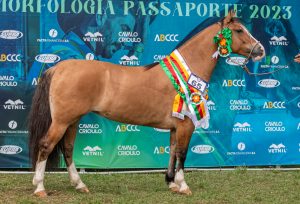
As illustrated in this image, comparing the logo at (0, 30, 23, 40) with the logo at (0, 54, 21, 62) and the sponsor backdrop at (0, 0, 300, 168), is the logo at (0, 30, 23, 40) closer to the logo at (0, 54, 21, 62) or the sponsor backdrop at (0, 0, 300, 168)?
the sponsor backdrop at (0, 0, 300, 168)

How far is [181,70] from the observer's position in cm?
769

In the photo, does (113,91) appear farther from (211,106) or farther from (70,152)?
(211,106)

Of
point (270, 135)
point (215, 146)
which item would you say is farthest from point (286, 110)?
point (215, 146)

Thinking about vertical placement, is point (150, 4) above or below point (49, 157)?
above

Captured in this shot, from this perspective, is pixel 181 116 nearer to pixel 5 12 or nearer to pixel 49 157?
pixel 49 157

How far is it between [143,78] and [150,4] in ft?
7.09

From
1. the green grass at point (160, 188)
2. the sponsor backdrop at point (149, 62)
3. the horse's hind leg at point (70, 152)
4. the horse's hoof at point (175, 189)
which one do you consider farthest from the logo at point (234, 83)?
the horse's hind leg at point (70, 152)

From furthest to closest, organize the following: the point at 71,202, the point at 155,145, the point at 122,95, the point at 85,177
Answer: the point at 155,145, the point at 85,177, the point at 122,95, the point at 71,202

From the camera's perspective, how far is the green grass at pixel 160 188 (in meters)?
7.23

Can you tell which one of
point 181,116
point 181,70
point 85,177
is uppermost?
point 181,70

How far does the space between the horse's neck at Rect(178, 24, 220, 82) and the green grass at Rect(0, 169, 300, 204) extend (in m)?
1.64

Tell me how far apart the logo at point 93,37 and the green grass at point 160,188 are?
2177 mm

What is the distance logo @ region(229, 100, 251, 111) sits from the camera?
969 cm

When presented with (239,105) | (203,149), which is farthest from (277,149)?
(203,149)
